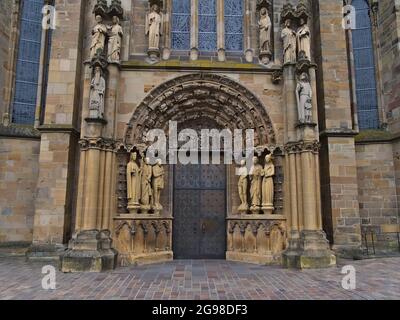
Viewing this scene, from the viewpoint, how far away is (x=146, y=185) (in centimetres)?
998

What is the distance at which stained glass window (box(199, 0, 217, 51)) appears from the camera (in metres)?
11.4

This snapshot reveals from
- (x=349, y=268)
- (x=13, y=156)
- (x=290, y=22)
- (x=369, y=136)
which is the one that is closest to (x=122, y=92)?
(x=13, y=156)

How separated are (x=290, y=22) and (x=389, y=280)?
7493mm

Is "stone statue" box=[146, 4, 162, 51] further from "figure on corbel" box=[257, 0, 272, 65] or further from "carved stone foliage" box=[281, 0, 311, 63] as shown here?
"carved stone foliage" box=[281, 0, 311, 63]

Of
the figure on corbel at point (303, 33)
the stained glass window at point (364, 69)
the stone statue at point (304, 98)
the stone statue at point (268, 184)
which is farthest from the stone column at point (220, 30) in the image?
the stained glass window at point (364, 69)

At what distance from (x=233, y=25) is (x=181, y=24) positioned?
1.75 metres

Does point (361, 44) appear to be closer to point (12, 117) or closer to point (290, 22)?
point (290, 22)

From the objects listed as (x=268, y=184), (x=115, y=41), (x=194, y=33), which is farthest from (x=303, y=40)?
(x=115, y=41)

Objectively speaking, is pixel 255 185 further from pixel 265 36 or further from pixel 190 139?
pixel 265 36

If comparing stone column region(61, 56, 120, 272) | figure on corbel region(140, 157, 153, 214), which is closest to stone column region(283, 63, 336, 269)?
figure on corbel region(140, 157, 153, 214)

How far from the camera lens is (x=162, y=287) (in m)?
6.62

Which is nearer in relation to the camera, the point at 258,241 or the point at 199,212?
the point at 258,241

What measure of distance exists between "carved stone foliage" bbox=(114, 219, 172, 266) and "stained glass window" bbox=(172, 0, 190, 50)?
226 inches

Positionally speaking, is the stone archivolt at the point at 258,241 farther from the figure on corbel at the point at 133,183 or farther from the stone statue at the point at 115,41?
the stone statue at the point at 115,41
